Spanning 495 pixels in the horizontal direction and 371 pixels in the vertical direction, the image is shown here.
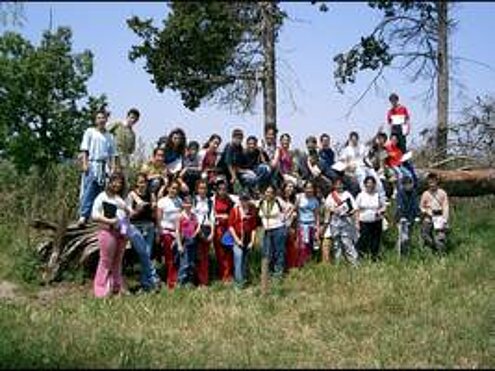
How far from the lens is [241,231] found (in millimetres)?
12906

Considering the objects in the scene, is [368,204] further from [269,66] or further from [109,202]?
[109,202]

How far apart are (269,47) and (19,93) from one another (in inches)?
590

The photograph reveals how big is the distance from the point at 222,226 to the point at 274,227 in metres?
0.83

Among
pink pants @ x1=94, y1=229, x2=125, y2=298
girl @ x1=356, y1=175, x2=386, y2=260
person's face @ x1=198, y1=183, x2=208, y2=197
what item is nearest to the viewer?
pink pants @ x1=94, y1=229, x2=125, y2=298

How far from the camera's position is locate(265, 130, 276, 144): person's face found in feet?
46.3

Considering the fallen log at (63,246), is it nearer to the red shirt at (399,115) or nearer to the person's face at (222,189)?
the person's face at (222,189)

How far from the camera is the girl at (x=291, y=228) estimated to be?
13359 mm

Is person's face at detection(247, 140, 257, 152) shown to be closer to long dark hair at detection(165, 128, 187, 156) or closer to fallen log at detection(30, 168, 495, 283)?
long dark hair at detection(165, 128, 187, 156)

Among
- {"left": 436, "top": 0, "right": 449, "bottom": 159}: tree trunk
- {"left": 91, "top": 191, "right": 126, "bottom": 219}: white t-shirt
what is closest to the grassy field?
{"left": 91, "top": 191, "right": 126, "bottom": 219}: white t-shirt

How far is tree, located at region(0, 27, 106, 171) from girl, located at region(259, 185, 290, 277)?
12.9 m

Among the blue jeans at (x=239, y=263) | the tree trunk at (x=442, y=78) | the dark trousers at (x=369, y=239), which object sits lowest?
the blue jeans at (x=239, y=263)

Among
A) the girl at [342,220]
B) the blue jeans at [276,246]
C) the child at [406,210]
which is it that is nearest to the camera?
the blue jeans at [276,246]

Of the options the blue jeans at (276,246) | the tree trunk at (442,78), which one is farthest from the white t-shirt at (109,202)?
the tree trunk at (442,78)

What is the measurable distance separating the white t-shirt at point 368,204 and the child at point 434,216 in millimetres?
1099
